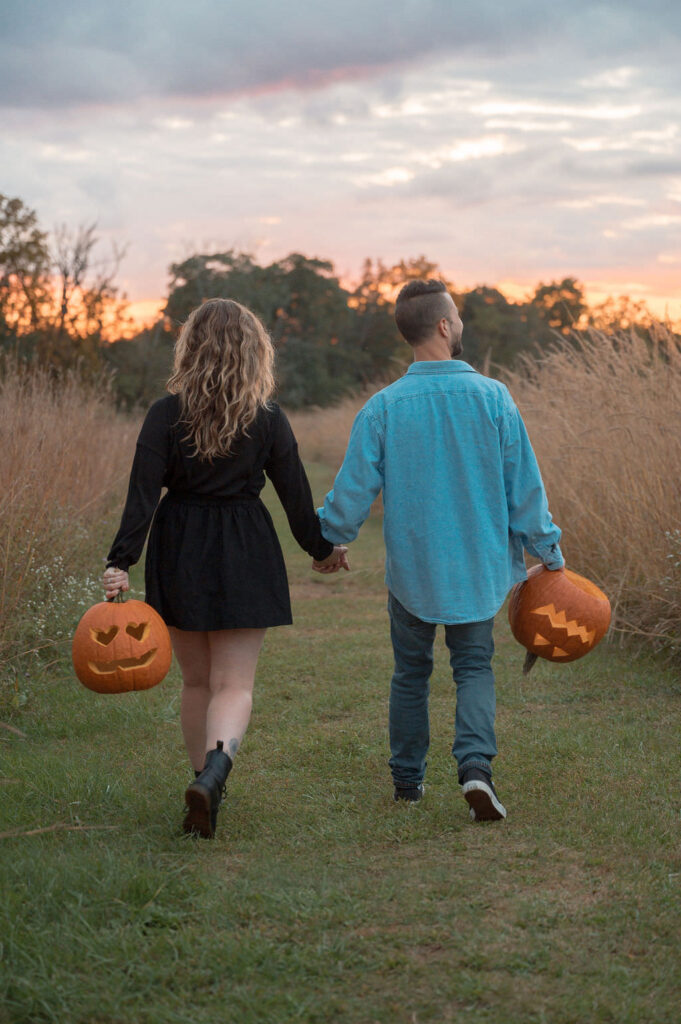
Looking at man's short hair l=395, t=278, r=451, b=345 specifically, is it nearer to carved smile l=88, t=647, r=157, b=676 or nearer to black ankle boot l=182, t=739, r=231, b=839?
carved smile l=88, t=647, r=157, b=676

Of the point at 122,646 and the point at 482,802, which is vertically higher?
the point at 122,646

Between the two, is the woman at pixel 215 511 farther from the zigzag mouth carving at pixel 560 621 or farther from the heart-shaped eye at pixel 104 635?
the zigzag mouth carving at pixel 560 621

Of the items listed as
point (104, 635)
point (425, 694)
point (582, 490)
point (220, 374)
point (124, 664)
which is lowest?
point (425, 694)

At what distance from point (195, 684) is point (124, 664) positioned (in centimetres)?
30

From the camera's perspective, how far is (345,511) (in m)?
3.98

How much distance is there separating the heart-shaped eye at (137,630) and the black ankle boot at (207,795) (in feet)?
1.49

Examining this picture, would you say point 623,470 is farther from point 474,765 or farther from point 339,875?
point 339,875

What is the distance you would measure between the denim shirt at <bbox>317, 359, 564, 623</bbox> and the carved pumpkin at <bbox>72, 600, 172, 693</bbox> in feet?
2.71

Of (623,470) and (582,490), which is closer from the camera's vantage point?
(623,470)

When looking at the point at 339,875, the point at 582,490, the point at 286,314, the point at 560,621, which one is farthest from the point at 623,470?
the point at 286,314

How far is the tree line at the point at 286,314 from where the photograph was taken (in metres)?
19.2

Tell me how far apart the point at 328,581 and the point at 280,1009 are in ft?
26.0

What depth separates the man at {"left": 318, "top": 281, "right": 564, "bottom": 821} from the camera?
3842 millimetres

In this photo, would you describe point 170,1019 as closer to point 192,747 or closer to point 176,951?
point 176,951
